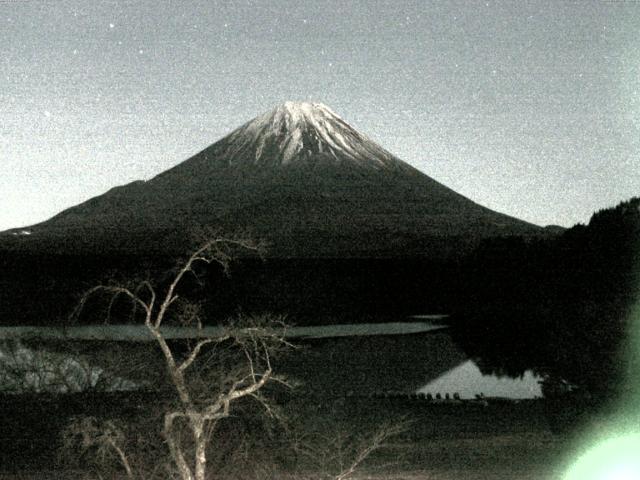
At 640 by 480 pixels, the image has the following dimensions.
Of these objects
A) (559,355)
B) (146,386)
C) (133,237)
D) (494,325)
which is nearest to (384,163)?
(133,237)

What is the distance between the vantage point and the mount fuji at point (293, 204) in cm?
14038

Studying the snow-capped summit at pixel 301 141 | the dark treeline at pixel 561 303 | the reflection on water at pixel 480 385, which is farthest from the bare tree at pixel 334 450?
the snow-capped summit at pixel 301 141

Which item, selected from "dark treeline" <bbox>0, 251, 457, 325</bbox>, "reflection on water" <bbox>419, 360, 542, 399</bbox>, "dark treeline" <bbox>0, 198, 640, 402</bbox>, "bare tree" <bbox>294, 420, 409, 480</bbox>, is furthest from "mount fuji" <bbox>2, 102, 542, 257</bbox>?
"bare tree" <bbox>294, 420, 409, 480</bbox>

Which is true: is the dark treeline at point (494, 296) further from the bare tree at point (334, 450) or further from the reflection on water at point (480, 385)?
the bare tree at point (334, 450)

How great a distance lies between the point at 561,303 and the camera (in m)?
48.2

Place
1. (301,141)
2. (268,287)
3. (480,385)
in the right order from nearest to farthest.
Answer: (480,385) < (268,287) < (301,141)

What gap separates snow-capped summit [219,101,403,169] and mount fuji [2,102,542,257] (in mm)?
233

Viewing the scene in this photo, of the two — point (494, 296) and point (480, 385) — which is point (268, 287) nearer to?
point (494, 296)

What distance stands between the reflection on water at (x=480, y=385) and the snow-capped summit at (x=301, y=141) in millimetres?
138822

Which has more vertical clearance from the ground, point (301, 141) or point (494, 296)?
point (301, 141)

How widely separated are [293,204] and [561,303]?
109988mm

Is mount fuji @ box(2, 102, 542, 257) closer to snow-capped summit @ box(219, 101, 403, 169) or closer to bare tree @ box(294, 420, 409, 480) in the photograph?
snow-capped summit @ box(219, 101, 403, 169)

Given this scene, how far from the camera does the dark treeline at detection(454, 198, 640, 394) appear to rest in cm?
3291

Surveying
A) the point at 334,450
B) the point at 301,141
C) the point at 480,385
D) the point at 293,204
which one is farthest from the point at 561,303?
the point at 301,141
